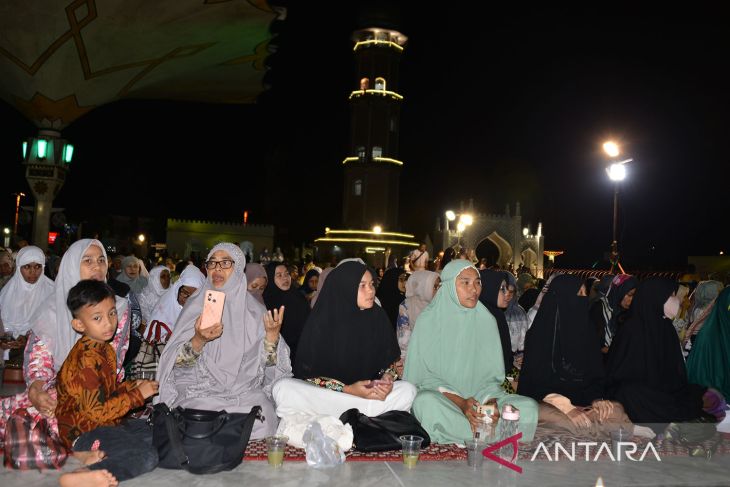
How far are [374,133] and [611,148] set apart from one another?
1010 inches

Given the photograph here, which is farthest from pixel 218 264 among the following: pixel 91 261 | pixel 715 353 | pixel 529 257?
pixel 529 257

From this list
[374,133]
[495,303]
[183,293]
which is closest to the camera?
[495,303]

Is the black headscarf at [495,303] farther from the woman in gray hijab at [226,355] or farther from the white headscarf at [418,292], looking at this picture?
the woman in gray hijab at [226,355]

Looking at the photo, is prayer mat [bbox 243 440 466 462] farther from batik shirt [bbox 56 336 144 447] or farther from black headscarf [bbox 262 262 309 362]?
black headscarf [bbox 262 262 309 362]

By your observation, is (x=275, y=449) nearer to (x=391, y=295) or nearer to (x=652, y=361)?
(x=652, y=361)

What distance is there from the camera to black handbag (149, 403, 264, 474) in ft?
10.1

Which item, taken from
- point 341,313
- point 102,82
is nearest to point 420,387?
point 341,313

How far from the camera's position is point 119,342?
141 inches

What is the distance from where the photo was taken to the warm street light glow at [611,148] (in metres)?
8.68

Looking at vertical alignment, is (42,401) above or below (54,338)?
below

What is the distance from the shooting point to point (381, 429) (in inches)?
142

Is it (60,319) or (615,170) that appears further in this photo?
(615,170)

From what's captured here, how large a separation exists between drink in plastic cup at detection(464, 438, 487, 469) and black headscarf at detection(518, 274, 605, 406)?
1067mm

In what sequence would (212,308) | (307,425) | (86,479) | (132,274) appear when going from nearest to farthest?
(86,479) < (212,308) < (307,425) < (132,274)
